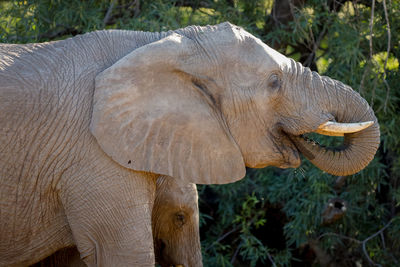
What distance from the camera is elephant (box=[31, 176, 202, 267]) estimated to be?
12.8 ft

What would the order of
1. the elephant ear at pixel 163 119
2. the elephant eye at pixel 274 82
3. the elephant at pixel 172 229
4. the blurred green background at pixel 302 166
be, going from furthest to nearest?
the blurred green background at pixel 302 166, the elephant at pixel 172 229, the elephant eye at pixel 274 82, the elephant ear at pixel 163 119

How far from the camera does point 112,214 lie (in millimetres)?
3277

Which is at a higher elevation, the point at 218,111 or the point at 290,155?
the point at 218,111

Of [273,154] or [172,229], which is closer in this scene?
[273,154]

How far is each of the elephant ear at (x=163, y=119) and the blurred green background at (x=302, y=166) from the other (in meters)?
2.00

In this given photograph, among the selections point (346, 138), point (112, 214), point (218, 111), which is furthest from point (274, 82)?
point (112, 214)

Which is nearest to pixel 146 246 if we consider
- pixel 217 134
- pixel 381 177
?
pixel 217 134

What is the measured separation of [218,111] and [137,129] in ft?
1.29

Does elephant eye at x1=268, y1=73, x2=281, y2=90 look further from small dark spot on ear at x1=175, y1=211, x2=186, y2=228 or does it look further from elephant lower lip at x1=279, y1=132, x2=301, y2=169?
small dark spot on ear at x1=175, y1=211, x2=186, y2=228

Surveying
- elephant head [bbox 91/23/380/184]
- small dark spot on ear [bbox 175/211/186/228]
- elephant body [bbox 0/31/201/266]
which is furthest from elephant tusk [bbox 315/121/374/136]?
small dark spot on ear [bbox 175/211/186/228]

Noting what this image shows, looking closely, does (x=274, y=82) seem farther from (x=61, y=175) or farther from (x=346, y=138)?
(x=61, y=175)

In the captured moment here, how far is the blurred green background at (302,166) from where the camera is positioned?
5.50 metres

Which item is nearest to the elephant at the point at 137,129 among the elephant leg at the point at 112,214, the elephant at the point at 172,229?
the elephant leg at the point at 112,214

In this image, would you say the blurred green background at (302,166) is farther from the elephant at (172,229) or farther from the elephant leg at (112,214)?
the elephant leg at (112,214)
